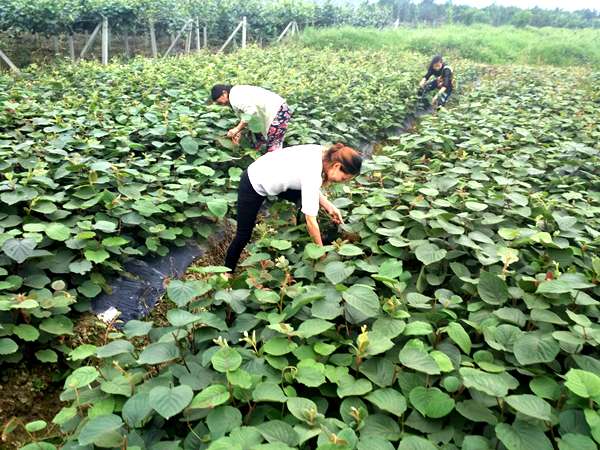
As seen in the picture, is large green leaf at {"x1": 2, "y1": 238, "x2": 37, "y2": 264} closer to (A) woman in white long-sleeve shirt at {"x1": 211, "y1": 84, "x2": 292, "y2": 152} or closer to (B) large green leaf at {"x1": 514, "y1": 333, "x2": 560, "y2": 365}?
(A) woman in white long-sleeve shirt at {"x1": 211, "y1": 84, "x2": 292, "y2": 152}

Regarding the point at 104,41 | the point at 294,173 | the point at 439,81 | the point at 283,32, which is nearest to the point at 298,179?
the point at 294,173

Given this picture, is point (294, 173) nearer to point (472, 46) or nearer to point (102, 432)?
point (102, 432)

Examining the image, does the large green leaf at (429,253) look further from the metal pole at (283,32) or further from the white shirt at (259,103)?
the metal pole at (283,32)

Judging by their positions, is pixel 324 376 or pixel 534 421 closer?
pixel 534 421

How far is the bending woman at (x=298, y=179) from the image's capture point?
10.2 ft

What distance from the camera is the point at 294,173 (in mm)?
3324

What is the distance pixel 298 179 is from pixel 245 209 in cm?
53

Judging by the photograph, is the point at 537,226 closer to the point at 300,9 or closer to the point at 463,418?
the point at 463,418

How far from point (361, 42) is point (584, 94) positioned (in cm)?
1130

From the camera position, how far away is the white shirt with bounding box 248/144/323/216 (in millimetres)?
3125

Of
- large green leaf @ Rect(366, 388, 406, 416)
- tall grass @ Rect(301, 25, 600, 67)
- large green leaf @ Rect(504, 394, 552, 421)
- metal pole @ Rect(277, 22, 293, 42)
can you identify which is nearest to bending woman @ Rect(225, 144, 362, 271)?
large green leaf @ Rect(366, 388, 406, 416)

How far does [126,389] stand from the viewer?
194 cm

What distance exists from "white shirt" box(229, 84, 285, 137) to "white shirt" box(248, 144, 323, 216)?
1.59m

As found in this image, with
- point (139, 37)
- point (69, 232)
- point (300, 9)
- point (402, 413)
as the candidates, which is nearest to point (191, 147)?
point (69, 232)
